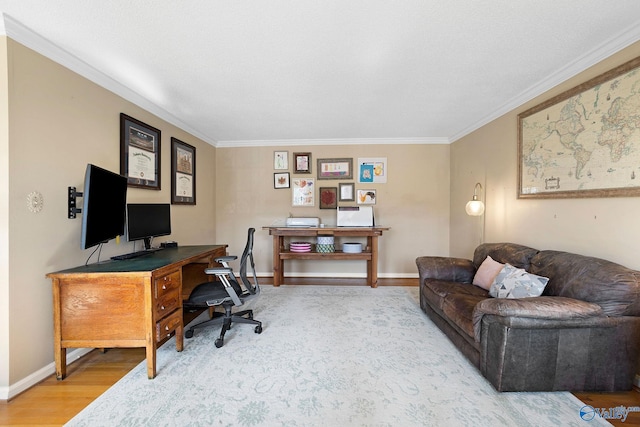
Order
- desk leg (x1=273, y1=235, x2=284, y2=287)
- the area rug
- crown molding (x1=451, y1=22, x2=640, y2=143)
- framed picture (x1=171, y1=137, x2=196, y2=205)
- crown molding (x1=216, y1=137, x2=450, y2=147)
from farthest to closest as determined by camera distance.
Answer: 1. crown molding (x1=216, y1=137, x2=450, y2=147)
2. desk leg (x1=273, y1=235, x2=284, y2=287)
3. framed picture (x1=171, y1=137, x2=196, y2=205)
4. crown molding (x1=451, y1=22, x2=640, y2=143)
5. the area rug

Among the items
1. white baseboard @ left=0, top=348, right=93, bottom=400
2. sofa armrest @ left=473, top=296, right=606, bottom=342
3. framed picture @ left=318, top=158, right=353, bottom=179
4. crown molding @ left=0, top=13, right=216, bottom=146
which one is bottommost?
white baseboard @ left=0, top=348, right=93, bottom=400

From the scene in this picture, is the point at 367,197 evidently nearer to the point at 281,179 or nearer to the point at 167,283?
the point at 281,179

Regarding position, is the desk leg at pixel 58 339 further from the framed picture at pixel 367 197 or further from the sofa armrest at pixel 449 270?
the framed picture at pixel 367 197

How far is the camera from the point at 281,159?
4.50 meters

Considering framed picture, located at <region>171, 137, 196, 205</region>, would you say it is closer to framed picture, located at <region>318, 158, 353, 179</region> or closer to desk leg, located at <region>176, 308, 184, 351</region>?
desk leg, located at <region>176, 308, 184, 351</region>

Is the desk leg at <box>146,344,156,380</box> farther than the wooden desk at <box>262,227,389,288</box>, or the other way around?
the wooden desk at <box>262,227,389,288</box>

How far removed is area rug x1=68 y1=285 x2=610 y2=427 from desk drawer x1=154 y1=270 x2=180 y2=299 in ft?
1.93

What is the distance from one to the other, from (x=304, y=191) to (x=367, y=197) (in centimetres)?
111

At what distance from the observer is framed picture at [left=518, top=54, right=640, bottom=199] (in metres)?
1.76

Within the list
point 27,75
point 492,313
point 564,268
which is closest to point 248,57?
point 27,75

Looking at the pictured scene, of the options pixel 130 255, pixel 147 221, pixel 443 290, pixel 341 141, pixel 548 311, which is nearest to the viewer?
pixel 548 311

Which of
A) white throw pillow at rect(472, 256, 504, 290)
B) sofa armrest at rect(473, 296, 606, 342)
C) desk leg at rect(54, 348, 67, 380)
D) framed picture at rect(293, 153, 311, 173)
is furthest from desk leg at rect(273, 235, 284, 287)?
sofa armrest at rect(473, 296, 606, 342)

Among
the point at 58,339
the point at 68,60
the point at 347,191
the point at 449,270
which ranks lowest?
the point at 58,339

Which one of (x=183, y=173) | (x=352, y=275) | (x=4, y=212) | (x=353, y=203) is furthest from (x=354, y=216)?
(x=4, y=212)
